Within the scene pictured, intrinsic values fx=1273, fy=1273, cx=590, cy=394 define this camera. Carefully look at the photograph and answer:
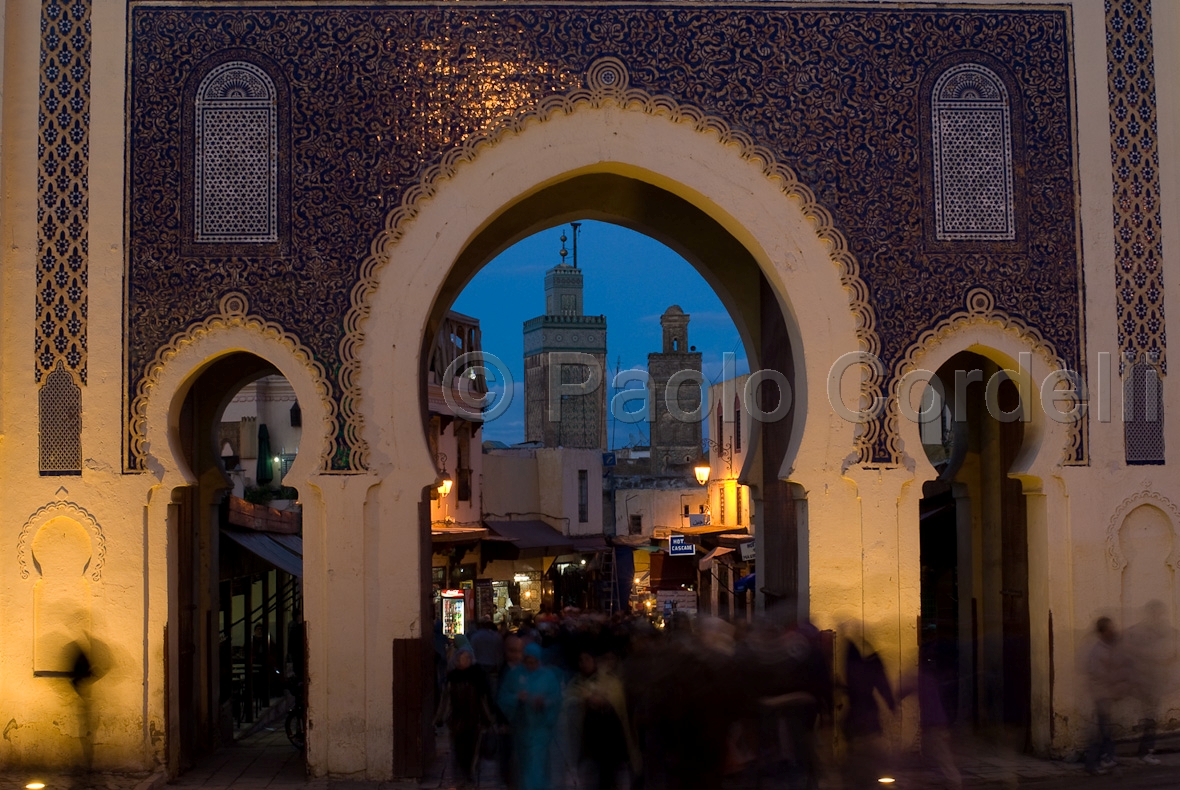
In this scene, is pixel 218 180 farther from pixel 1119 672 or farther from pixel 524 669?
pixel 1119 672

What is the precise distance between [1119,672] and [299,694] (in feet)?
18.5

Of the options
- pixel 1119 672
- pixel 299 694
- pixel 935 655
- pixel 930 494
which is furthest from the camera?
pixel 930 494

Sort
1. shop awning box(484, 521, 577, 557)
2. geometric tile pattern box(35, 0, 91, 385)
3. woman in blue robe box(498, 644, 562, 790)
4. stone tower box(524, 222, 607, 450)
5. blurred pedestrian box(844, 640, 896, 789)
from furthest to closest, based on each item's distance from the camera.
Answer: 1. stone tower box(524, 222, 607, 450)
2. shop awning box(484, 521, 577, 557)
3. geometric tile pattern box(35, 0, 91, 385)
4. blurred pedestrian box(844, 640, 896, 789)
5. woman in blue robe box(498, 644, 562, 790)

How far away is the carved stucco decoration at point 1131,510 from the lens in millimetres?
8148

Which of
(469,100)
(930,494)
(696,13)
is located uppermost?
(696,13)

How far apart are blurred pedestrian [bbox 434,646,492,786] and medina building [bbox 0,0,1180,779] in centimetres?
60

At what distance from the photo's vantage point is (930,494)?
38.9 ft

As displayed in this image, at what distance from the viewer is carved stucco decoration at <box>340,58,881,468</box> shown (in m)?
8.11

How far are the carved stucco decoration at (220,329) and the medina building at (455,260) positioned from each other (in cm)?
2

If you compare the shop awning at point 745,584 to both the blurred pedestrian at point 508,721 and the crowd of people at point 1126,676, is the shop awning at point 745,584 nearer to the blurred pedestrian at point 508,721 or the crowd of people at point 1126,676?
the crowd of people at point 1126,676

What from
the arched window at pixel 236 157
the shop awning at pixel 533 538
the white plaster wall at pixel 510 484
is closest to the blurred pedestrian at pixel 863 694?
the arched window at pixel 236 157

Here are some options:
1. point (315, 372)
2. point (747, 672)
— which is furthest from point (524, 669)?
point (315, 372)

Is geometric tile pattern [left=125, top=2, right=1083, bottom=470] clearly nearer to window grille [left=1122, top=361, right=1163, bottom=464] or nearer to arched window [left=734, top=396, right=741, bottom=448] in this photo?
window grille [left=1122, top=361, right=1163, bottom=464]

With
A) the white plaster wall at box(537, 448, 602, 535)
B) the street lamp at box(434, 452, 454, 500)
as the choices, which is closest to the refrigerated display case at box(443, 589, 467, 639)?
the street lamp at box(434, 452, 454, 500)
